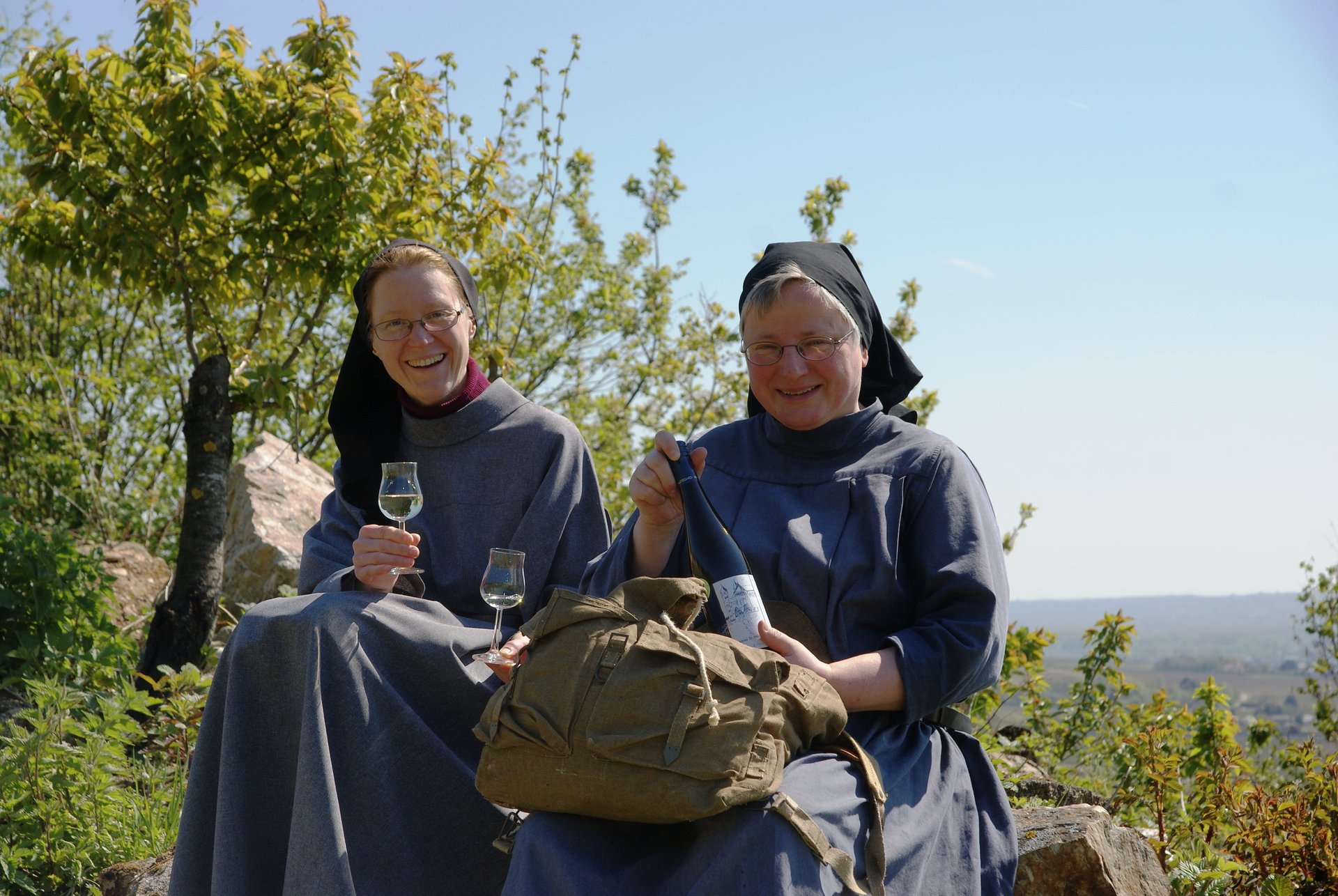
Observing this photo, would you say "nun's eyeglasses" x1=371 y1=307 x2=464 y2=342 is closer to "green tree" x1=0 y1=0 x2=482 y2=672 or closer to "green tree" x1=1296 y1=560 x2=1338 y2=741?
"green tree" x1=0 y1=0 x2=482 y2=672

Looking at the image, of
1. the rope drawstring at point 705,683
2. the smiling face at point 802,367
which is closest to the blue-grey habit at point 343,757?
the rope drawstring at point 705,683

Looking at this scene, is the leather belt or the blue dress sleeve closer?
the blue dress sleeve

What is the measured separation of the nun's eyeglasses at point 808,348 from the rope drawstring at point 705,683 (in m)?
0.95

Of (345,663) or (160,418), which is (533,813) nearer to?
(345,663)

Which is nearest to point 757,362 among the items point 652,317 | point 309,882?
point 309,882

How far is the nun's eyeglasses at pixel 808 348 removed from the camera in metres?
2.98

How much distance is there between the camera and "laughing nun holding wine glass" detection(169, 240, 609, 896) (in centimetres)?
289

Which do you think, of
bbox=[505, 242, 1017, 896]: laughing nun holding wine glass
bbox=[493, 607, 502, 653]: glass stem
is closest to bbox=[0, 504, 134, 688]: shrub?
bbox=[493, 607, 502, 653]: glass stem

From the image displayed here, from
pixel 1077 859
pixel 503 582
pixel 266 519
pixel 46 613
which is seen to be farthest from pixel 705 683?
pixel 266 519

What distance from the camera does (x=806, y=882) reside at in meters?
2.16

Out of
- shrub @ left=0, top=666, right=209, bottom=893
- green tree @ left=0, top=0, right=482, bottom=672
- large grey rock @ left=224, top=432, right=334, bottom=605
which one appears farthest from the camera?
large grey rock @ left=224, top=432, right=334, bottom=605

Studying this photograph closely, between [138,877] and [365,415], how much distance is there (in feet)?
5.77

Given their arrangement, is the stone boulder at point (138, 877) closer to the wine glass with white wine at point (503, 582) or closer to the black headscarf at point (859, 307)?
the wine glass with white wine at point (503, 582)

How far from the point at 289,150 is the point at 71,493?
533 centimetres
